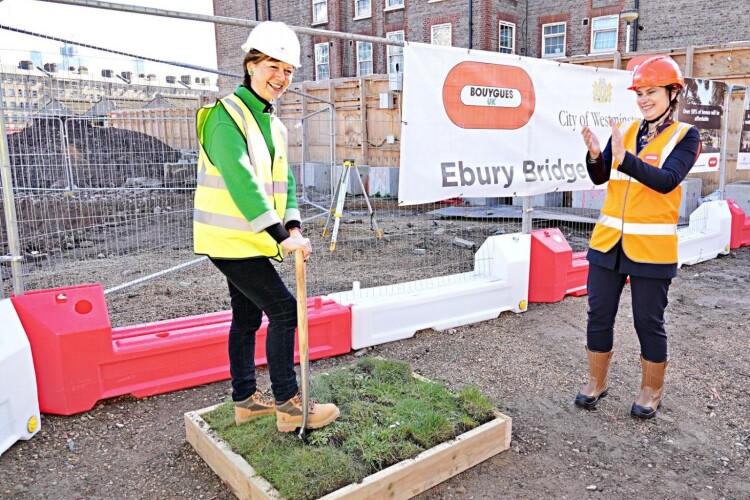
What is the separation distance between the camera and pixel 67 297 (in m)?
3.81

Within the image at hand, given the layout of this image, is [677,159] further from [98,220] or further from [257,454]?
[98,220]

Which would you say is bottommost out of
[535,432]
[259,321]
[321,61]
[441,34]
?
[535,432]

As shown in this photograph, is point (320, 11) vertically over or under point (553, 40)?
over

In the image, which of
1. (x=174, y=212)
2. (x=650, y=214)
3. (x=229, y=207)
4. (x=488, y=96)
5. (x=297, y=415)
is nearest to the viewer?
(x=229, y=207)

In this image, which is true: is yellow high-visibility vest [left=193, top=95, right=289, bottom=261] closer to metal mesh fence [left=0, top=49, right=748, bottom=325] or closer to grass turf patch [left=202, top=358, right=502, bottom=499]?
grass turf patch [left=202, top=358, right=502, bottom=499]

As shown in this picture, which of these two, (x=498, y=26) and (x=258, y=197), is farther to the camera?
(x=498, y=26)

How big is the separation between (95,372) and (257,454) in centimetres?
153

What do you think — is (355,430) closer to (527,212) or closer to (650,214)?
(650,214)

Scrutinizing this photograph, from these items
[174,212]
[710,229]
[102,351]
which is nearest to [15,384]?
[102,351]

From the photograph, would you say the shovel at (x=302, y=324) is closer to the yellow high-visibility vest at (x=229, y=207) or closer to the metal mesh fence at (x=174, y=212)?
the yellow high-visibility vest at (x=229, y=207)

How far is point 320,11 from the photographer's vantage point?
30.2 metres

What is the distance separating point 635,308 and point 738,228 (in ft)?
22.3

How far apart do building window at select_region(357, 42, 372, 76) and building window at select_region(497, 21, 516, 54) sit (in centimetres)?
607

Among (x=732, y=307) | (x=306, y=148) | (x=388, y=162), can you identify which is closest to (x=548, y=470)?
(x=732, y=307)
